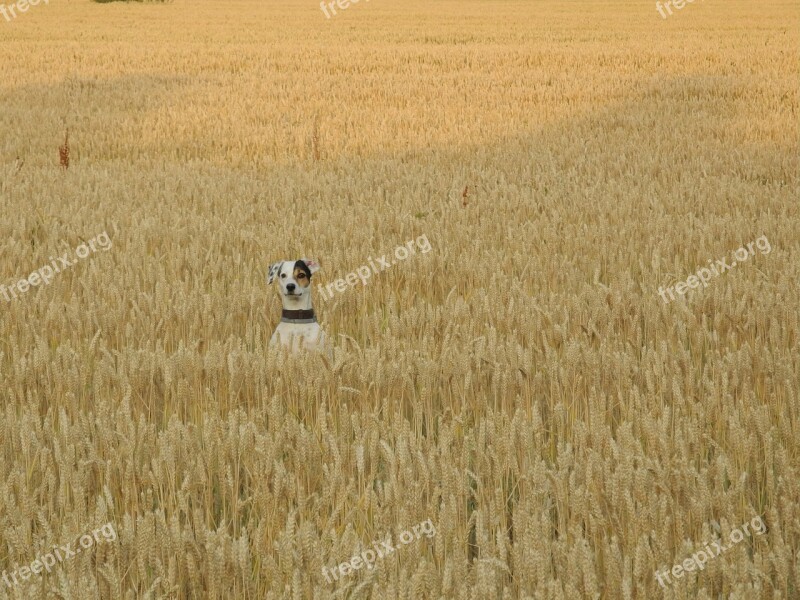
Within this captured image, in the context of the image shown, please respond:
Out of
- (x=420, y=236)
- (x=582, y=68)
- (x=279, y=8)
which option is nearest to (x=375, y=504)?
(x=420, y=236)

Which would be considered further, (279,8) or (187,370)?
(279,8)

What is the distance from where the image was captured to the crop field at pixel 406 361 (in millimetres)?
2305

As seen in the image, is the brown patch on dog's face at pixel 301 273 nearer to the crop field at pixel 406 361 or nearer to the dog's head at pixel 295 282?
the dog's head at pixel 295 282

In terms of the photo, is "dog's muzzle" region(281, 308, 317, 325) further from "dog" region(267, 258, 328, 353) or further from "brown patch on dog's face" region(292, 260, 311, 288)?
"brown patch on dog's face" region(292, 260, 311, 288)

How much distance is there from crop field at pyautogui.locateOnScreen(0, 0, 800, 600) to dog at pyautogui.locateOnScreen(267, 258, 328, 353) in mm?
97

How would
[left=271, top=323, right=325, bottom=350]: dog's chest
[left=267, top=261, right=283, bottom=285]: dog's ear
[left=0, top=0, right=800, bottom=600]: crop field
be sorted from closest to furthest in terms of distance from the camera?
1. [left=0, top=0, right=800, bottom=600]: crop field
2. [left=271, top=323, right=325, bottom=350]: dog's chest
3. [left=267, top=261, right=283, bottom=285]: dog's ear

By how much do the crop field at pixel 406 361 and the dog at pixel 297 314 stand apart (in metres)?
0.10

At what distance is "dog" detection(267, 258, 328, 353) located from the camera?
3762 mm

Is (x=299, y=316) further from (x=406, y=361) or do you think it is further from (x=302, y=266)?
(x=406, y=361)

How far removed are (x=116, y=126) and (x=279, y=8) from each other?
30257mm

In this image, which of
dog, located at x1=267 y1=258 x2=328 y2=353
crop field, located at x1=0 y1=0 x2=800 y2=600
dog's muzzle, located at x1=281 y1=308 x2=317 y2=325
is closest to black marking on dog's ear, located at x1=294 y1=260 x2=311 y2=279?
dog, located at x1=267 y1=258 x2=328 y2=353

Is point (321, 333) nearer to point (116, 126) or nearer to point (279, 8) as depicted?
point (116, 126)

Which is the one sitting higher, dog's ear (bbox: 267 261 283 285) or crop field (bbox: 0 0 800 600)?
dog's ear (bbox: 267 261 283 285)

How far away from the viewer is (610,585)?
217 cm
